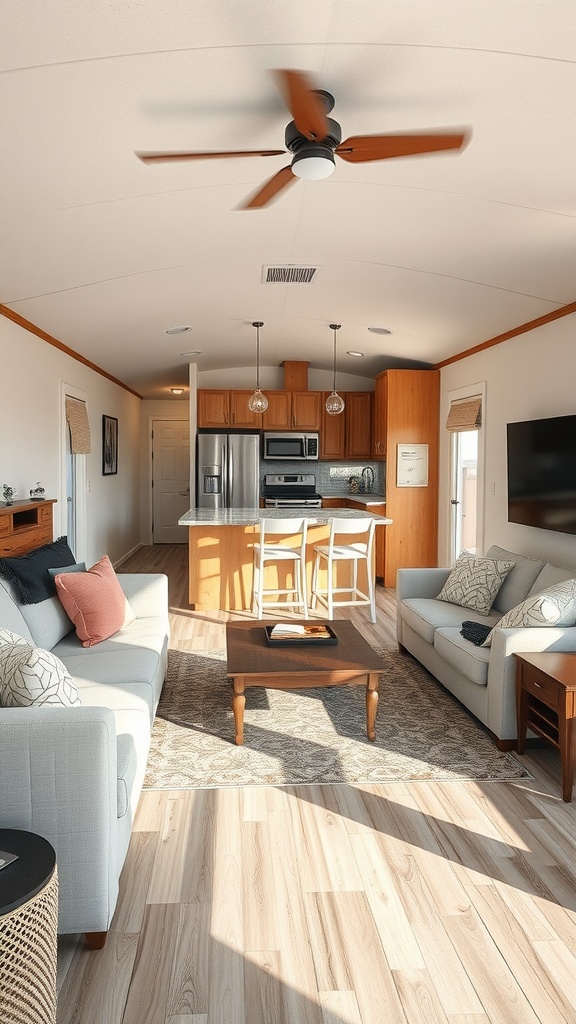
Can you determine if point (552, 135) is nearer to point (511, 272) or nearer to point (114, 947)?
point (511, 272)

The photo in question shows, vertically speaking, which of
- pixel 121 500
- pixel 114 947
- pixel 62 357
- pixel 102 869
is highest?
pixel 62 357

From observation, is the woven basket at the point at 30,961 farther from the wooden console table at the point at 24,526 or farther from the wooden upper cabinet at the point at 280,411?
the wooden upper cabinet at the point at 280,411

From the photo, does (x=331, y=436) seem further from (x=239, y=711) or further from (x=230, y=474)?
(x=239, y=711)

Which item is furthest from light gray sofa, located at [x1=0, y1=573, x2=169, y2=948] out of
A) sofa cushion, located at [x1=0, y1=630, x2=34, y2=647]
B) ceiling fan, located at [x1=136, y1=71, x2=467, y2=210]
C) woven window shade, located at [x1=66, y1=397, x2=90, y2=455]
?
woven window shade, located at [x1=66, y1=397, x2=90, y2=455]

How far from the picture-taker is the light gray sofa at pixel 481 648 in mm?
3291

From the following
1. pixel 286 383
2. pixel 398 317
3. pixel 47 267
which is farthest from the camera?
pixel 286 383

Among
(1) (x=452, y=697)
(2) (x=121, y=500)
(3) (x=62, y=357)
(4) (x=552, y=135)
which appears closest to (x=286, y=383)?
(2) (x=121, y=500)

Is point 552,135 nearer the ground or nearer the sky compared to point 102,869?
nearer the sky

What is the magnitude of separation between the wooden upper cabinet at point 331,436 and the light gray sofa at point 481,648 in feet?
13.5

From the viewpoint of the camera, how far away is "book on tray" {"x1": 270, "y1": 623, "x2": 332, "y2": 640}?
3.80 m

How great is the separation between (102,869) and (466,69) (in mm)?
2658

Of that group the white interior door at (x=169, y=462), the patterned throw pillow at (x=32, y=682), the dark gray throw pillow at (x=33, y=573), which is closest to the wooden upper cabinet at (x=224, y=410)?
the white interior door at (x=169, y=462)

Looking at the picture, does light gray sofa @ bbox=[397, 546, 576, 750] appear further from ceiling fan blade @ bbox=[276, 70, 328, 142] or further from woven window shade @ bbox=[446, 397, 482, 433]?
ceiling fan blade @ bbox=[276, 70, 328, 142]

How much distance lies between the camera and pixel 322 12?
6.45ft
